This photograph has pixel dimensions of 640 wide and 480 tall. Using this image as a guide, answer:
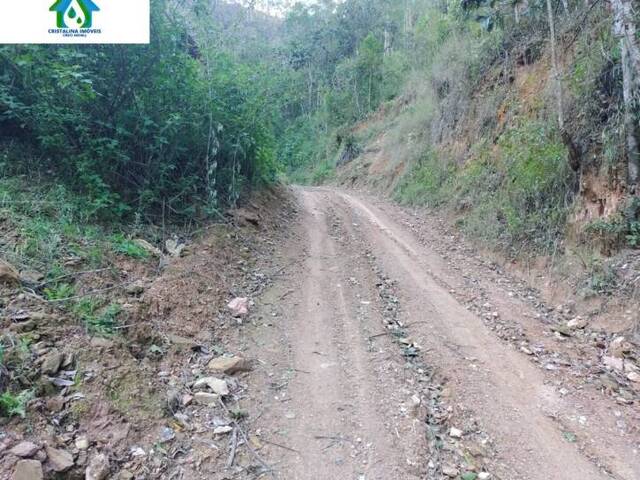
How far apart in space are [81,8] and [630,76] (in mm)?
7408

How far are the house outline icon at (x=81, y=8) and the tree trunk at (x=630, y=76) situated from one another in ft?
23.0

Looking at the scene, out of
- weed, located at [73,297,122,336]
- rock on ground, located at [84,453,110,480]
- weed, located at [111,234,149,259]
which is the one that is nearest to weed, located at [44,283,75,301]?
weed, located at [73,297,122,336]

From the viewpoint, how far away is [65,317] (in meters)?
3.56

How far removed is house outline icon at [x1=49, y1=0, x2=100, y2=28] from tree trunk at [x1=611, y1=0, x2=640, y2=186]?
7.01 meters

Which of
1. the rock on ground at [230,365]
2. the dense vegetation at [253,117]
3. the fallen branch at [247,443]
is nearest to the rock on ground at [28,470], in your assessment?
the fallen branch at [247,443]

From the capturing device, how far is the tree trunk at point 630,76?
541 cm

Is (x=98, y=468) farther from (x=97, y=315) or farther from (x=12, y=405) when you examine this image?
(x=97, y=315)

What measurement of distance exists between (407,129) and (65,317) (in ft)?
52.5

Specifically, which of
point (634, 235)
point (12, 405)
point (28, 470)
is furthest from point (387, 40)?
point (28, 470)

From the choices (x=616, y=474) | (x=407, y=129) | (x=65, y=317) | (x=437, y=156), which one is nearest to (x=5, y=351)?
(x=65, y=317)

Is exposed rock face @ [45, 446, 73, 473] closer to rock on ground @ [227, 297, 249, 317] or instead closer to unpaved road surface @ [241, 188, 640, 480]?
unpaved road surface @ [241, 188, 640, 480]

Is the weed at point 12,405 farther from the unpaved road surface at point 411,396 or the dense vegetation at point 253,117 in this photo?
the dense vegetation at point 253,117

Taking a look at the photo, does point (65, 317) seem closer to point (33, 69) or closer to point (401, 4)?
point (33, 69)

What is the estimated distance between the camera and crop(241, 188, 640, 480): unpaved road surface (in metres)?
2.97
